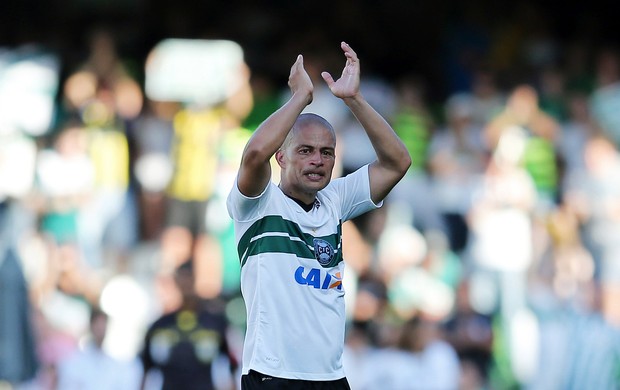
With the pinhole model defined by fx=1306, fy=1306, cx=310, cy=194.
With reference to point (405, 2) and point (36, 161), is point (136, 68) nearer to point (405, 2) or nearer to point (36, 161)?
point (36, 161)

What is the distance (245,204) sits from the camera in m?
6.11

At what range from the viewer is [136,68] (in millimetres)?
15117

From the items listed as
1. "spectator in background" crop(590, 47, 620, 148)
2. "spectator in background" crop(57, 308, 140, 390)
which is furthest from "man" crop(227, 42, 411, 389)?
"spectator in background" crop(590, 47, 620, 148)

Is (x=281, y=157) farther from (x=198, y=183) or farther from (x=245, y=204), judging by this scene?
(x=198, y=183)

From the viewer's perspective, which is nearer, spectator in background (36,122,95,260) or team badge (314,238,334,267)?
team badge (314,238,334,267)

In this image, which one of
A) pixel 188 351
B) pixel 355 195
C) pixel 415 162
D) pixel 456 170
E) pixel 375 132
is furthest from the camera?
pixel 415 162

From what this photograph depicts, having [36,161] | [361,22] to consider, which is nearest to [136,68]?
[36,161]

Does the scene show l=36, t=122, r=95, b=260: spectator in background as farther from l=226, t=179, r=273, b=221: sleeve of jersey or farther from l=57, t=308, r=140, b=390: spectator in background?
l=226, t=179, r=273, b=221: sleeve of jersey

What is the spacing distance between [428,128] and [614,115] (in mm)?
2162

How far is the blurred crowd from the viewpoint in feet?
41.7

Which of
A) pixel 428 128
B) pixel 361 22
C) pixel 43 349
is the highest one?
pixel 361 22

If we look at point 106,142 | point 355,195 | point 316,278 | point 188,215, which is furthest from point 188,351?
point 316,278

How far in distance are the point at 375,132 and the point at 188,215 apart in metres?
7.35

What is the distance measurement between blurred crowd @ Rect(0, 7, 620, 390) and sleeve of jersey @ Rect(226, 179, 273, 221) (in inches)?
222
